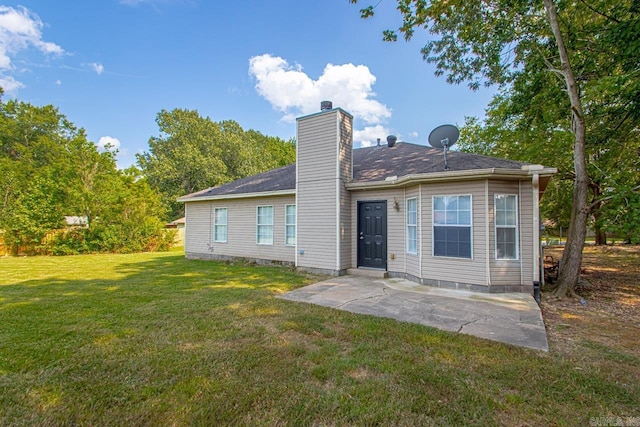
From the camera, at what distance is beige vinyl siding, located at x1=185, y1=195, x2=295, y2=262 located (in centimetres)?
927

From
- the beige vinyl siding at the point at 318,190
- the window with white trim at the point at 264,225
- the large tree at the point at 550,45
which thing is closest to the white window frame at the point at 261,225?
→ the window with white trim at the point at 264,225

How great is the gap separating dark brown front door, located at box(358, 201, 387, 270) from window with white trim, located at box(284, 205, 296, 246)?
2.18 meters

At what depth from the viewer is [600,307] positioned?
5164 mm

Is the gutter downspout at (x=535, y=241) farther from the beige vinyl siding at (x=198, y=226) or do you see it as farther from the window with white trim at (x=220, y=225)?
the beige vinyl siding at (x=198, y=226)

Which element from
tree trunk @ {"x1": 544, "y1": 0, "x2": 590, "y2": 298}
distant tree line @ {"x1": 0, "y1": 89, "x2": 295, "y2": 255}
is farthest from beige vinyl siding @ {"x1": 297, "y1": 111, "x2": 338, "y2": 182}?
distant tree line @ {"x1": 0, "y1": 89, "x2": 295, "y2": 255}

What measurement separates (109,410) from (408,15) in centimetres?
965

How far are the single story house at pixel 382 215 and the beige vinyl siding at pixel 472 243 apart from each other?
2 cm

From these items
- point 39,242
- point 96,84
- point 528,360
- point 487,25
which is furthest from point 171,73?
point 528,360

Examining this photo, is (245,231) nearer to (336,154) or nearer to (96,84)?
(336,154)

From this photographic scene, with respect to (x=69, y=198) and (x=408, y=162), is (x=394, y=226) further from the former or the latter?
(x=69, y=198)

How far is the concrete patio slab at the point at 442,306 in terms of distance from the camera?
379cm

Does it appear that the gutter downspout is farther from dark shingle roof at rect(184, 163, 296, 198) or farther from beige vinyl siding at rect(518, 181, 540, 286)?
dark shingle roof at rect(184, 163, 296, 198)

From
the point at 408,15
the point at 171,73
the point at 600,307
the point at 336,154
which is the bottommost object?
the point at 600,307

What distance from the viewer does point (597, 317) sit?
4.61 meters
